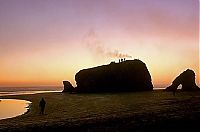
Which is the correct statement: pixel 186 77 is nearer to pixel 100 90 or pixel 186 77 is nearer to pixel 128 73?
pixel 128 73

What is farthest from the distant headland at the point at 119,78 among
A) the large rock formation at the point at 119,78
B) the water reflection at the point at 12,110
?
the water reflection at the point at 12,110

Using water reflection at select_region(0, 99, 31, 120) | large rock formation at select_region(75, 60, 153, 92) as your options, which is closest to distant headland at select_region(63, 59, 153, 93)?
large rock formation at select_region(75, 60, 153, 92)

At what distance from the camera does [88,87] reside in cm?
9844

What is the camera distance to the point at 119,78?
95750 mm

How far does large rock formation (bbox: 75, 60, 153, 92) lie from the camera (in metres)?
95.1

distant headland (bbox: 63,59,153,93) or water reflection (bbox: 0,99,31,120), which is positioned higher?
distant headland (bbox: 63,59,153,93)

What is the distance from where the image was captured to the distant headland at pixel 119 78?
95062 mm

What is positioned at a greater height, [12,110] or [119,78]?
[119,78]

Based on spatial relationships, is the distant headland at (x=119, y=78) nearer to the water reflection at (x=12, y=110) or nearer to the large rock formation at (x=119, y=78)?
the large rock formation at (x=119, y=78)

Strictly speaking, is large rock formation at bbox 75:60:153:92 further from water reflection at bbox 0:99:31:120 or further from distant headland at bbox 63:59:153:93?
water reflection at bbox 0:99:31:120

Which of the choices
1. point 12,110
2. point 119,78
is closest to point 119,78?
point 119,78

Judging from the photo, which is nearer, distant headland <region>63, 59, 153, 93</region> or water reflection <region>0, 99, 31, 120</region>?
water reflection <region>0, 99, 31, 120</region>

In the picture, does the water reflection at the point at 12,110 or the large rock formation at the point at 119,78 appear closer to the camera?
the water reflection at the point at 12,110

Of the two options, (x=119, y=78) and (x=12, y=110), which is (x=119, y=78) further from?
(x=12, y=110)
